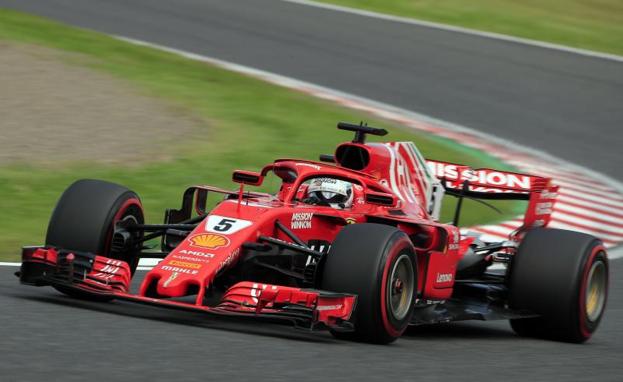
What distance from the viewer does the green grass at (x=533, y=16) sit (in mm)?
24266

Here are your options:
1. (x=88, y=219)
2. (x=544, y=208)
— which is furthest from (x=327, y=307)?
(x=544, y=208)

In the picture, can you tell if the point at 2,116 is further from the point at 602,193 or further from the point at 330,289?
the point at 330,289

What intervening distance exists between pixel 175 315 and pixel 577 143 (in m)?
11.4

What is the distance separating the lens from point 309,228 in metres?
8.05

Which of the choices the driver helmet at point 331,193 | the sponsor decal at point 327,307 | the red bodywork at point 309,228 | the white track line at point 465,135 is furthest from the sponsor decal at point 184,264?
the white track line at point 465,135

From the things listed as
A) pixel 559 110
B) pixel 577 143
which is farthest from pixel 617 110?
pixel 577 143

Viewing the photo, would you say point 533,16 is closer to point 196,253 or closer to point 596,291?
point 596,291

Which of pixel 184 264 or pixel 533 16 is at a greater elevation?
pixel 533 16

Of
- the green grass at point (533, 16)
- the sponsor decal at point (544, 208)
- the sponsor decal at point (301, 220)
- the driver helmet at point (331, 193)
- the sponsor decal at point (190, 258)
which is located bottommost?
the sponsor decal at point (190, 258)

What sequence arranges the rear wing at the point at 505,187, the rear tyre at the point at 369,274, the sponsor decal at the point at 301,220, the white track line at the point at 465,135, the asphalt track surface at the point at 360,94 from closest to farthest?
the asphalt track surface at the point at 360,94
the rear tyre at the point at 369,274
the sponsor decal at the point at 301,220
the rear wing at the point at 505,187
the white track line at the point at 465,135

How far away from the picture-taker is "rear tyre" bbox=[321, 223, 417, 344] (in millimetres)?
7172

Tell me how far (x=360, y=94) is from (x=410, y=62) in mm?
2552

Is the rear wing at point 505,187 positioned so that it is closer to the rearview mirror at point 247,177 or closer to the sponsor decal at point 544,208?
the sponsor decal at point 544,208

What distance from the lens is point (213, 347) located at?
657 centimetres
